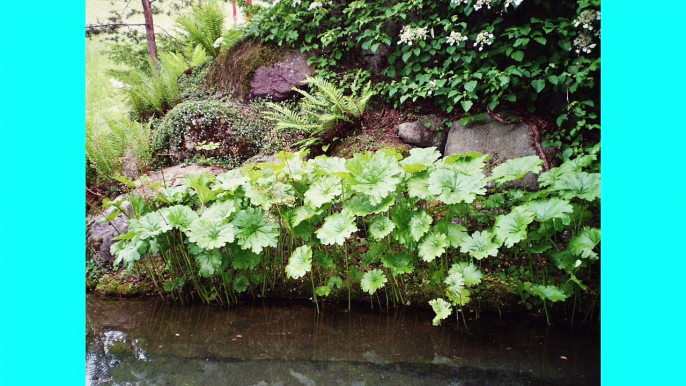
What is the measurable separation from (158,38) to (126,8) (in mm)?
894

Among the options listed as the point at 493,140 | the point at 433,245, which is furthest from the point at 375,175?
the point at 493,140

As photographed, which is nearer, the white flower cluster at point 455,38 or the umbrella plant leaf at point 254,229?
the umbrella plant leaf at point 254,229

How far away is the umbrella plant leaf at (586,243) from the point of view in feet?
5.06

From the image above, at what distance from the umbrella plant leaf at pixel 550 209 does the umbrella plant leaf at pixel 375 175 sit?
54 centimetres

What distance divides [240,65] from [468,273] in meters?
2.60

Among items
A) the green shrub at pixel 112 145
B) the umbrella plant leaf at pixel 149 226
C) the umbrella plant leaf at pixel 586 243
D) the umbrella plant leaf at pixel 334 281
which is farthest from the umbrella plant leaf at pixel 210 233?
the umbrella plant leaf at pixel 586 243

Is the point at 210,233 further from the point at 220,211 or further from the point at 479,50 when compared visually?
the point at 479,50

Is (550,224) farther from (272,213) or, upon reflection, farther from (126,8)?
(126,8)

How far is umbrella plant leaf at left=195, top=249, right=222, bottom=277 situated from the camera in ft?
6.53

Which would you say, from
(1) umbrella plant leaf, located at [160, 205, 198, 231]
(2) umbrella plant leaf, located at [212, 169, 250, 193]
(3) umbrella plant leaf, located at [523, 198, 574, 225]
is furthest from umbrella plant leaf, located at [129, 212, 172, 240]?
(3) umbrella plant leaf, located at [523, 198, 574, 225]

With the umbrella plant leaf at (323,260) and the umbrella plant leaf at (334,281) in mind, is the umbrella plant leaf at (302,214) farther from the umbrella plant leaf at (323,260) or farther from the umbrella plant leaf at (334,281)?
the umbrella plant leaf at (334,281)

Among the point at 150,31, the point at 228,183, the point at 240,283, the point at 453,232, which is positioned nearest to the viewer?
the point at 453,232

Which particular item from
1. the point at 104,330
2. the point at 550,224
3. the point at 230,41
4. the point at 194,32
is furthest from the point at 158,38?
the point at 550,224

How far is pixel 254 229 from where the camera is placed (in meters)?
1.96
